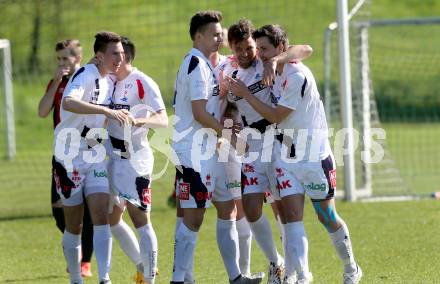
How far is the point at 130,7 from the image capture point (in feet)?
55.9

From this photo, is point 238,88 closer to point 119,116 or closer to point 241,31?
point 241,31

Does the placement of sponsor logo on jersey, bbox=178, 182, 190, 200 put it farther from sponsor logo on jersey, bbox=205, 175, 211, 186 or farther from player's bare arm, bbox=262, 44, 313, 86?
player's bare arm, bbox=262, 44, 313, 86

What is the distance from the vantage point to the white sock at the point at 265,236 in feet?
27.0

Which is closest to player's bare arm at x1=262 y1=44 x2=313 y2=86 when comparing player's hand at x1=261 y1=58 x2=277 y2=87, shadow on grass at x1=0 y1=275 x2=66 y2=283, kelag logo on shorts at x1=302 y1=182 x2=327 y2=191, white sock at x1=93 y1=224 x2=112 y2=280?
player's hand at x1=261 y1=58 x2=277 y2=87

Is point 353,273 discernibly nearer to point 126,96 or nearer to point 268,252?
point 268,252

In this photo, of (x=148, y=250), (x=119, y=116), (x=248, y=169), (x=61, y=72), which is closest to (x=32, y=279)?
(x=148, y=250)

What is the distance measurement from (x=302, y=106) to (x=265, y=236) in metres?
1.21

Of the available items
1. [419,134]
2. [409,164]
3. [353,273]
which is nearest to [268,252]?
[353,273]

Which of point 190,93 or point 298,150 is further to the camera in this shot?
point 298,150

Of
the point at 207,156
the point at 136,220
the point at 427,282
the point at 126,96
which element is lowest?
the point at 427,282

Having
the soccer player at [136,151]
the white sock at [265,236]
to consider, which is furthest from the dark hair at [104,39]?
the white sock at [265,236]

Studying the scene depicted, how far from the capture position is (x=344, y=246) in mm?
7883

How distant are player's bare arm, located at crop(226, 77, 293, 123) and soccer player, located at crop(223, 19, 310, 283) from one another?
267mm

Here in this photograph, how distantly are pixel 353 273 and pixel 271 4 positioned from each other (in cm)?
983
